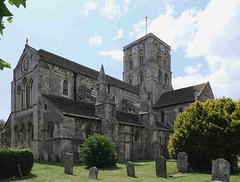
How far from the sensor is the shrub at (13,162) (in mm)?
13766

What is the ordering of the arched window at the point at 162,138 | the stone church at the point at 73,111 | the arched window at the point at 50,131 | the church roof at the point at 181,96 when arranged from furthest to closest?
the church roof at the point at 181,96 < the arched window at the point at 162,138 < the arched window at the point at 50,131 < the stone church at the point at 73,111

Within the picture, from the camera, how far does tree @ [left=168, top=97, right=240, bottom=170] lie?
1777cm

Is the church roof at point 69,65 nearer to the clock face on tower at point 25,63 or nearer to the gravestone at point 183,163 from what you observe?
the clock face on tower at point 25,63

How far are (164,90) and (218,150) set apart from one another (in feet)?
94.6

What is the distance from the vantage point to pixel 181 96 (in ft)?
127

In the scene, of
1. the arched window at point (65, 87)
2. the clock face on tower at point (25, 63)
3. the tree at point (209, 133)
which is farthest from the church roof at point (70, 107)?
the tree at point (209, 133)

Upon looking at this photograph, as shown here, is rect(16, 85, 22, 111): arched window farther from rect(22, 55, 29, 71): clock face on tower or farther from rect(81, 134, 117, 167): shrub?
rect(81, 134, 117, 167): shrub

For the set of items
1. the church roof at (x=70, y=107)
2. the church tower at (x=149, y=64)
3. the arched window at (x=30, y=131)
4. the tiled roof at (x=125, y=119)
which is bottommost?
the arched window at (x=30, y=131)

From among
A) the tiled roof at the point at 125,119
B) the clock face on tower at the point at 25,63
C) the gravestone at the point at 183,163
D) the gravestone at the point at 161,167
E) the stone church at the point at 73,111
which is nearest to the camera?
the gravestone at the point at 161,167

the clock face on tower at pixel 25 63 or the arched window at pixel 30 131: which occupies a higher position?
the clock face on tower at pixel 25 63

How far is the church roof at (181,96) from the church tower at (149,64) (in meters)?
1.99

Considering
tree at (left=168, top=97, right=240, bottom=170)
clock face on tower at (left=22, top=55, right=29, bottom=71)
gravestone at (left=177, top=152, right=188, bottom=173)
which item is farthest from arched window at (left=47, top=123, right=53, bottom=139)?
gravestone at (left=177, top=152, right=188, bottom=173)

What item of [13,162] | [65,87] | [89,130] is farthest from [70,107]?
[13,162]

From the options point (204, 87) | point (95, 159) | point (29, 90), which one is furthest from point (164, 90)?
point (95, 159)
